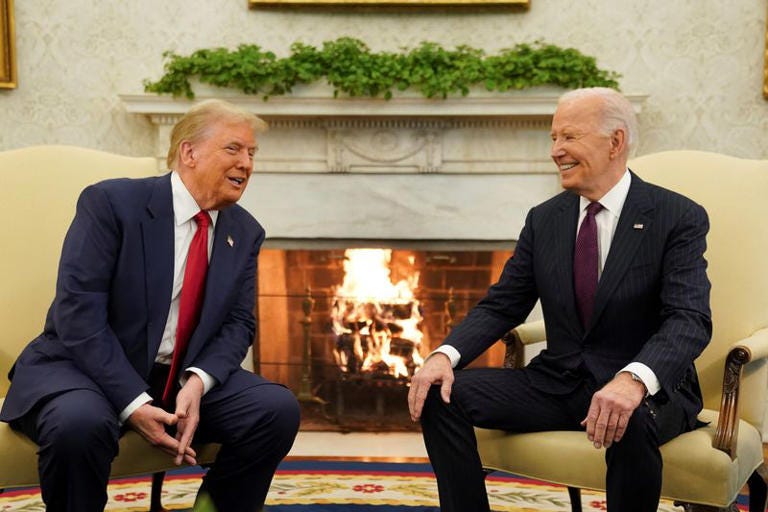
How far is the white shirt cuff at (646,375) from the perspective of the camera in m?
1.86

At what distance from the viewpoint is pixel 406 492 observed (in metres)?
3.00

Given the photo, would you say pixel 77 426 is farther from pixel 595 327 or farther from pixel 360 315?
pixel 360 315

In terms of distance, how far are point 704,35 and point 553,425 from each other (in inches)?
94.1

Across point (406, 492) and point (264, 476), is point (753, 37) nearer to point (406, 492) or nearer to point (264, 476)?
point (406, 492)

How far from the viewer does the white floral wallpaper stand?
3.70 meters

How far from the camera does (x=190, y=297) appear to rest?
7.00 feet

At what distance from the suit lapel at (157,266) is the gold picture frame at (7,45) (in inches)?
81.4

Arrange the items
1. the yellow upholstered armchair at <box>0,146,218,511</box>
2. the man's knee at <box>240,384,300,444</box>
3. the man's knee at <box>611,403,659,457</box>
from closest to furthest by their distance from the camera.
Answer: the man's knee at <box>611,403,659,457</box>, the man's knee at <box>240,384,300,444</box>, the yellow upholstered armchair at <box>0,146,218,511</box>

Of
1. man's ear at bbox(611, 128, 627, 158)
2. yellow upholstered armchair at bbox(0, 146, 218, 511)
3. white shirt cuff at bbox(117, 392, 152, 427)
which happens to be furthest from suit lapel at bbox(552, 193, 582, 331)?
yellow upholstered armchair at bbox(0, 146, 218, 511)

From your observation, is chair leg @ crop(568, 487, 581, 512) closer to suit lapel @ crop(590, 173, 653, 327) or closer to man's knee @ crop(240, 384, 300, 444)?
suit lapel @ crop(590, 173, 653, 327)

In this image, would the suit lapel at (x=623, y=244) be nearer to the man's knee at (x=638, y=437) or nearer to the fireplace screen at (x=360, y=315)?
the man's knee at (x=638, y=437)

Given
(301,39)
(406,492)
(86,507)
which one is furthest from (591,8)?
(86,507)

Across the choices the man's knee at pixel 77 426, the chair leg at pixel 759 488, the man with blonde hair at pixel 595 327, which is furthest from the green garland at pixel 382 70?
the man's knee at pixel 77 426

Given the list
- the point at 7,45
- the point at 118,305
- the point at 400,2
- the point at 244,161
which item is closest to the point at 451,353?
the point at 244,161
